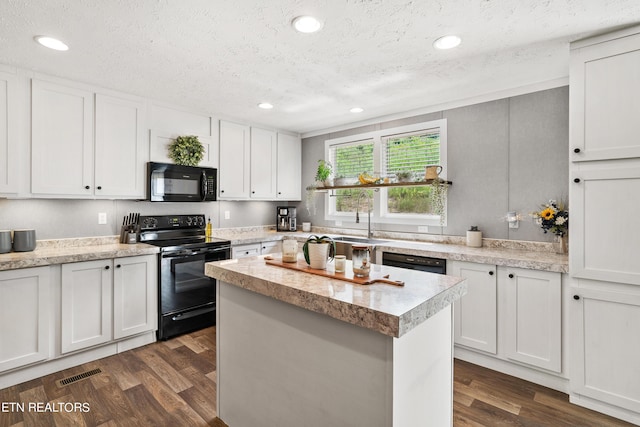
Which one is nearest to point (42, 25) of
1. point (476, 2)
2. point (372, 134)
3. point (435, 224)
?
point (476, 2)

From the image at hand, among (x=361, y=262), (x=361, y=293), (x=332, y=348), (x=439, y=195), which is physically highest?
(x=439, y=195)

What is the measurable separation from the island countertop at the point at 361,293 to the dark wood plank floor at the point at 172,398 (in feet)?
3.41

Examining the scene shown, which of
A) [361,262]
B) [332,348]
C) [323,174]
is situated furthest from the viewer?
[323,174]

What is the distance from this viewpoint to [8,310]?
2.37 m

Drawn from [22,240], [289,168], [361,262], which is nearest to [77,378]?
[22,240]

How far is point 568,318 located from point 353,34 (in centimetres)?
244

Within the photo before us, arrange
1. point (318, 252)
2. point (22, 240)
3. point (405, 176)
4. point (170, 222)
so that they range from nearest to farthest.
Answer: point (318, 252)
point (22, 240)
point (405, 176)
point (170, 222)

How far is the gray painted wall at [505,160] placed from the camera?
9.25 ft

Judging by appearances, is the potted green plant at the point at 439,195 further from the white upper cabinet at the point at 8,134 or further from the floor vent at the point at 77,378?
the white upper cabinet at the point at 8,134

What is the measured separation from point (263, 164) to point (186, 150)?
Answer: 3.76 ft

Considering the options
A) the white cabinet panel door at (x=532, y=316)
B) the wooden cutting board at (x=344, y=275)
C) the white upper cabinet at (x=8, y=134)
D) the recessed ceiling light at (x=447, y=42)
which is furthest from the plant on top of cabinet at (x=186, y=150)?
the white cabinet panel door at (x=532, y=316)

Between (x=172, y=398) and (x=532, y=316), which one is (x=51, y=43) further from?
(x=532, y=316)

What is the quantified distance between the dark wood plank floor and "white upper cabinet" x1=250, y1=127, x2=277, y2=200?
2.29 meters

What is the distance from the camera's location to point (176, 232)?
3762mm
